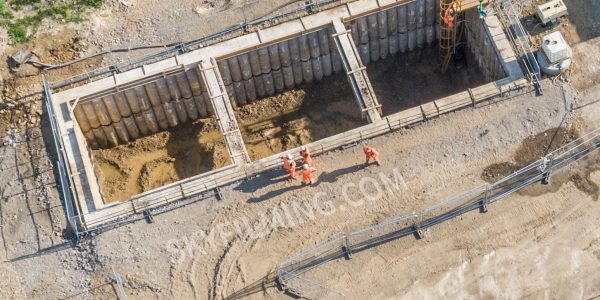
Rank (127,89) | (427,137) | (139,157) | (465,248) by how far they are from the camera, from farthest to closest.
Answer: (139,157), (127,89), (427,137), (465,248)

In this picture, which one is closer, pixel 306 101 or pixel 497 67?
pixel 497 67

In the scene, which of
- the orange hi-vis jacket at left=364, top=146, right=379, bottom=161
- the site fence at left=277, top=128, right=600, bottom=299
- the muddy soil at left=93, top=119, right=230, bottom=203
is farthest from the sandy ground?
the site fence at left=277, top=128, right=600, bottom=299

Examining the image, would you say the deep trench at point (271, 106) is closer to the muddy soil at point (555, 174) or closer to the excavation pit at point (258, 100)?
the excavation pit at point (258, 100)

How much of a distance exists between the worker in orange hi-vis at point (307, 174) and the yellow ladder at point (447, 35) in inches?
336

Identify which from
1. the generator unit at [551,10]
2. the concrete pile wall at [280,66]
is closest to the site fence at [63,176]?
the concrete pile wall at [280,66]

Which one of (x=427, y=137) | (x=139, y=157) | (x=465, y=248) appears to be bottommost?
(x=465, y=248)

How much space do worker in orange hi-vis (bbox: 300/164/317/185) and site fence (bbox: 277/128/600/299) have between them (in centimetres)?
220

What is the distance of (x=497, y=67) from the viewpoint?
28.0 metres

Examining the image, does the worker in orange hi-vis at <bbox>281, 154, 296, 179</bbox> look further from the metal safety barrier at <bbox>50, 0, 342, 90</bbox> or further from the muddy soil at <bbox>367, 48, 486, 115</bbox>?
the muddy soil at <bbox>367, 48, 486, 115</bbox>

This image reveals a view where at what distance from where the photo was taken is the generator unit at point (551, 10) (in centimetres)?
2741

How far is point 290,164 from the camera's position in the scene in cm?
2511

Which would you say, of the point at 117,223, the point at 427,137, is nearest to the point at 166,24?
the point at 117,223

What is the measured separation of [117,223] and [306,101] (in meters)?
9.94

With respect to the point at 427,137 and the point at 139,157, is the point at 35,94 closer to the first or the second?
the point at 139,157
